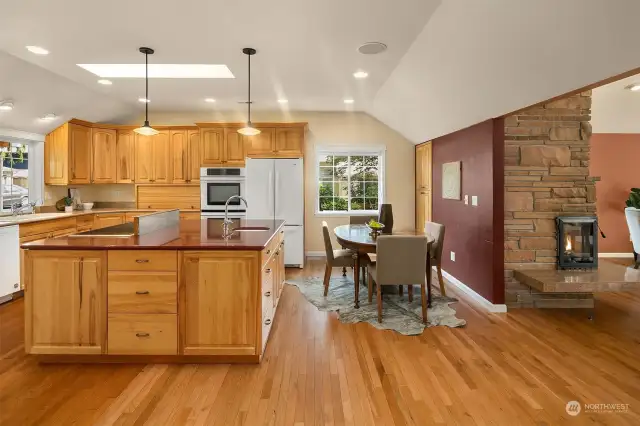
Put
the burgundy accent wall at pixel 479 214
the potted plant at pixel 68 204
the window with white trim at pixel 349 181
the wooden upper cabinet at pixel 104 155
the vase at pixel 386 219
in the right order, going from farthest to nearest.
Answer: the window with white trim at pixel 349 181
the wooden upper cabinet at pixel 104 155
the potted plant at pixel 68 204
the vase at pixel 386 219
the burgundy accent wall at pixel 479 214

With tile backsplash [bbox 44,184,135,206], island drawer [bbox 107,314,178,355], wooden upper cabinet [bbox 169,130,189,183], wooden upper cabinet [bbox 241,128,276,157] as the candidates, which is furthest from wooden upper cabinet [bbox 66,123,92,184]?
island drawer [bbox 107,314,178,355]

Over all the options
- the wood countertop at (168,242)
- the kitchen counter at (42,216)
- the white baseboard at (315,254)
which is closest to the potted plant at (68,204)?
the kitchen counter at (42,216)

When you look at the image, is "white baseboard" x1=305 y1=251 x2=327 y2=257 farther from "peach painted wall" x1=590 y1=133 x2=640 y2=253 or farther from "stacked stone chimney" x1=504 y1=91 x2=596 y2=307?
"peach painted wall" x1=590 y1=133 x2=640 y2=253

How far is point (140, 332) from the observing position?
8.84 ft

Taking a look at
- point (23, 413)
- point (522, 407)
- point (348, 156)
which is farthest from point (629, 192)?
point (23, 413)

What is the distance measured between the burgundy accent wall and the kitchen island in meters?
2.59

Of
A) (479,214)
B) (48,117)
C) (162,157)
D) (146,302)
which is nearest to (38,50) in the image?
(48,117)

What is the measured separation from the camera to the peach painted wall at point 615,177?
21.3 feet

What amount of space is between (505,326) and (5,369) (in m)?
4.01

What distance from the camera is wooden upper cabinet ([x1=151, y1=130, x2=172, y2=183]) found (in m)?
6.32

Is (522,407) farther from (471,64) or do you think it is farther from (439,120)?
(439,120)

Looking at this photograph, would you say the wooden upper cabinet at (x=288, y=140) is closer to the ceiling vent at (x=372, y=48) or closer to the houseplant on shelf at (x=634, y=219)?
the ceiling vent at (x=372, y=48)

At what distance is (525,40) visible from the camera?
8.38 feet

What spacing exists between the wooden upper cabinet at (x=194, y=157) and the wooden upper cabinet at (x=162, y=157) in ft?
1.12
